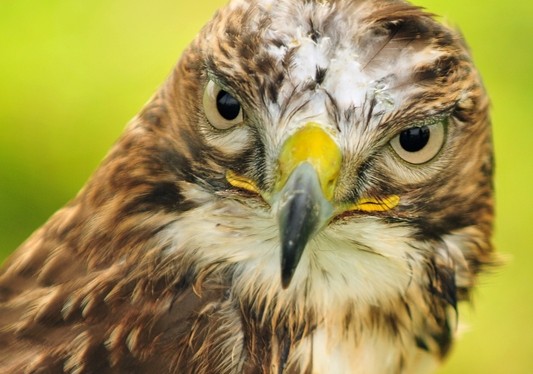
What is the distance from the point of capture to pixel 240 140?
2.62 meters

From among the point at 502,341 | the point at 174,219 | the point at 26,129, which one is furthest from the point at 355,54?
the point at 26,129

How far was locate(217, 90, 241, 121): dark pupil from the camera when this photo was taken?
2.63 metres

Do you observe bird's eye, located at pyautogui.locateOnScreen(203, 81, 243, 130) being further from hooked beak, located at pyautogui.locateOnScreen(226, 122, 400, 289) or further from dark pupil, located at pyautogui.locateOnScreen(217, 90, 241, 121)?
hooked beak, located at pyautogui.locateOnScreen(226, 122, 400, 289)

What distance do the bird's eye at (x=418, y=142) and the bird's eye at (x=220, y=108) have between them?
1.27ft

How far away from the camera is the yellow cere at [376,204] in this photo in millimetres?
2629

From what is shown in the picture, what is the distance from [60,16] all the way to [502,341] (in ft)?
9.45

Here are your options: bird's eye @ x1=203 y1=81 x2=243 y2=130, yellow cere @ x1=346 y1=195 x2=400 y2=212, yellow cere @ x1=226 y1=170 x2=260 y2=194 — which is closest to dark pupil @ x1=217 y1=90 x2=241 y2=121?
bird's eye @ x1=203 y1=81 x2=243 y2=130

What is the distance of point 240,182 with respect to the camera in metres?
2.63

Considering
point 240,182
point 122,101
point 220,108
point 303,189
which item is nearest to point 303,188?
point 303,189

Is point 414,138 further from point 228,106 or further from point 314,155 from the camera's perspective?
point 228,106

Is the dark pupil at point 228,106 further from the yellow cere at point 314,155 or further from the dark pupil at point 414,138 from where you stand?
the dark pupil at point 414,138

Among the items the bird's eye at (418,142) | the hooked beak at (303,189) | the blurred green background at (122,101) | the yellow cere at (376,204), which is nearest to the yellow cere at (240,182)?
the hooked beak at (303,189)

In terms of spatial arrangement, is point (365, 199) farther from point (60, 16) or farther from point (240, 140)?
point (60, 16)

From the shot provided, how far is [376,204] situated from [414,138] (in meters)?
0.19
